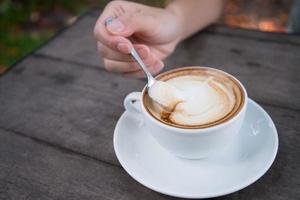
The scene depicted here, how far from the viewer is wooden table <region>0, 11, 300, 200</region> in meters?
0.63

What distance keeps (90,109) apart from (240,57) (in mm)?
400

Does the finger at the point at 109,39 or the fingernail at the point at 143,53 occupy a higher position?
the finger at the point at 109,39

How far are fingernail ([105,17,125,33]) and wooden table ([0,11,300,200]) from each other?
138 millimetres

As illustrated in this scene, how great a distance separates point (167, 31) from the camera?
3.17 feet

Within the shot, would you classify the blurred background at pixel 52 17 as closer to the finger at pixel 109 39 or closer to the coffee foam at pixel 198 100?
the finger at pixel 109 39

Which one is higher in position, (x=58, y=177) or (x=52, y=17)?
(x=58, y=177)

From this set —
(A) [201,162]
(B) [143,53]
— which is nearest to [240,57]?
(B) [143,53]

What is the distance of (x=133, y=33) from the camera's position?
91 cm

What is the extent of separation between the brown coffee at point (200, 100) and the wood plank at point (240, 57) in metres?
0.15

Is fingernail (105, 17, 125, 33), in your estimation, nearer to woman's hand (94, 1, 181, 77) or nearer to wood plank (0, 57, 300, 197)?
woman's hand (94, 1, 181, 77)

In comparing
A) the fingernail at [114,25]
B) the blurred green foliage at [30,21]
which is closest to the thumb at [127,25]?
the fingernail at [114,25]

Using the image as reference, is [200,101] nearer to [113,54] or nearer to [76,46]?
[113,54]

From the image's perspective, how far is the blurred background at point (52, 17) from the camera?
82.0 inches

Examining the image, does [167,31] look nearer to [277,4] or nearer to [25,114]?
[25,114]
